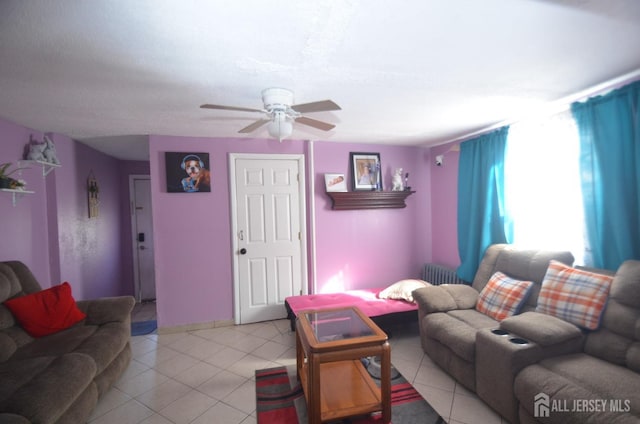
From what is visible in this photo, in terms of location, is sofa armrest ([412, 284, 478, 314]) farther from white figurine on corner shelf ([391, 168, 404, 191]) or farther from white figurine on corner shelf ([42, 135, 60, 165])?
white figurine on corner shelf ([42, 135, 60, 165])

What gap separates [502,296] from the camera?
2504 millimetres

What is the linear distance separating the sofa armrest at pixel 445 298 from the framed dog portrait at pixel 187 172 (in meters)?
2.57

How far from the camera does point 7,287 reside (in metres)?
2.17

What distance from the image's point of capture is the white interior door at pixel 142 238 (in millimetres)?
4676

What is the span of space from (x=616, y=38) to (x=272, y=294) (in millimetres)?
3572

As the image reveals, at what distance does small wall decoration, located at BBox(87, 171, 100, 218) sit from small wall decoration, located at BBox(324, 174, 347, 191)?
115 inches

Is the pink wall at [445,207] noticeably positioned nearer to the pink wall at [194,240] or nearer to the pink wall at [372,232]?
the pink wall at [372,232]

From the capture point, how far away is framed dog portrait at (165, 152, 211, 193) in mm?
3301

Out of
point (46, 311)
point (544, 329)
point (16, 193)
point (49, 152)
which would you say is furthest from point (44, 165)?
point (544, 329)

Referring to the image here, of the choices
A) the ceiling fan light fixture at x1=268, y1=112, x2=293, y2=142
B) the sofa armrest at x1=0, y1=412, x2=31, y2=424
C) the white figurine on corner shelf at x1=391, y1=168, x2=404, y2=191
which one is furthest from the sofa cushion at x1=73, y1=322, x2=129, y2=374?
the white figurine on corner shelf at x1=391, y1=168, x2=404, y2=191

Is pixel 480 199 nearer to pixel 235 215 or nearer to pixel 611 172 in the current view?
pixel 611 172

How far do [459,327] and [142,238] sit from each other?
Answer: 458 centimetres

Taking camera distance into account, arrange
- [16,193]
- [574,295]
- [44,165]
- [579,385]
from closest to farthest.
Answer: [579,385] < [574,295] < [16,193] < [44,165]

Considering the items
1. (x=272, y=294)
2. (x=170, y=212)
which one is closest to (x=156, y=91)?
(x=170, y=212)
